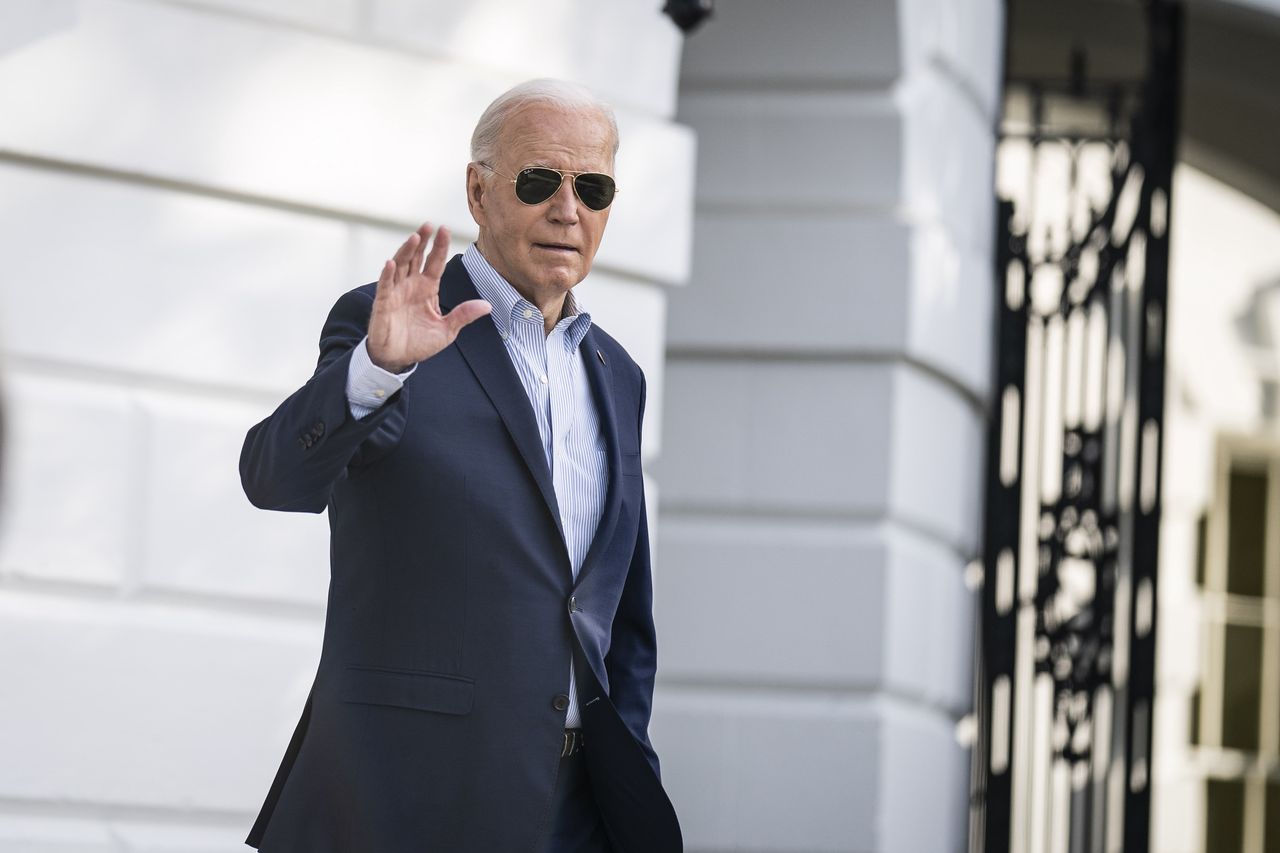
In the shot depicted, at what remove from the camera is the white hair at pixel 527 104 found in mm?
2484

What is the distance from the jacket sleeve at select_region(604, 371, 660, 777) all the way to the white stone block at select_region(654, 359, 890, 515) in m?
2.75

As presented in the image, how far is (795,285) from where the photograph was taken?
5617mm

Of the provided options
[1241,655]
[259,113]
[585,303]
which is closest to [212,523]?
[259,113]

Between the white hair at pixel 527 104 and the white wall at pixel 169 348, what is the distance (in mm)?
1577

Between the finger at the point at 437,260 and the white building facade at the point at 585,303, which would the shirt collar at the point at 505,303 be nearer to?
the finger at the point at 437,260

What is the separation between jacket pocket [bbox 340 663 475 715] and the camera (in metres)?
2.40

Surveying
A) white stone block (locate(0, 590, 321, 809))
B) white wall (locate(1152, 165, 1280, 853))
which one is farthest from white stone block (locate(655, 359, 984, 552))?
white wall (locate(1152, 165, 1280, 853))

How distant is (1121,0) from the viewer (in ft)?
22.0

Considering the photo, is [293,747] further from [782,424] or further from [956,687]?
[956,687]

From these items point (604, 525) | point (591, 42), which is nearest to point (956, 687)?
point (591, 42)

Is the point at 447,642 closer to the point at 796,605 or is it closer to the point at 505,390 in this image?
the point at 505,390

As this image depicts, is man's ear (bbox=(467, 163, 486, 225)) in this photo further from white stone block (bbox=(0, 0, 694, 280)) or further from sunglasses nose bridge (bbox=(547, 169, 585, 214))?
white stone block (bbox=(0, 0, 694, 280))

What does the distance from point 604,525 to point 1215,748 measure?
31.3 ft

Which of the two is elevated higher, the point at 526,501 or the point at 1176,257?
the point at 1176,257
